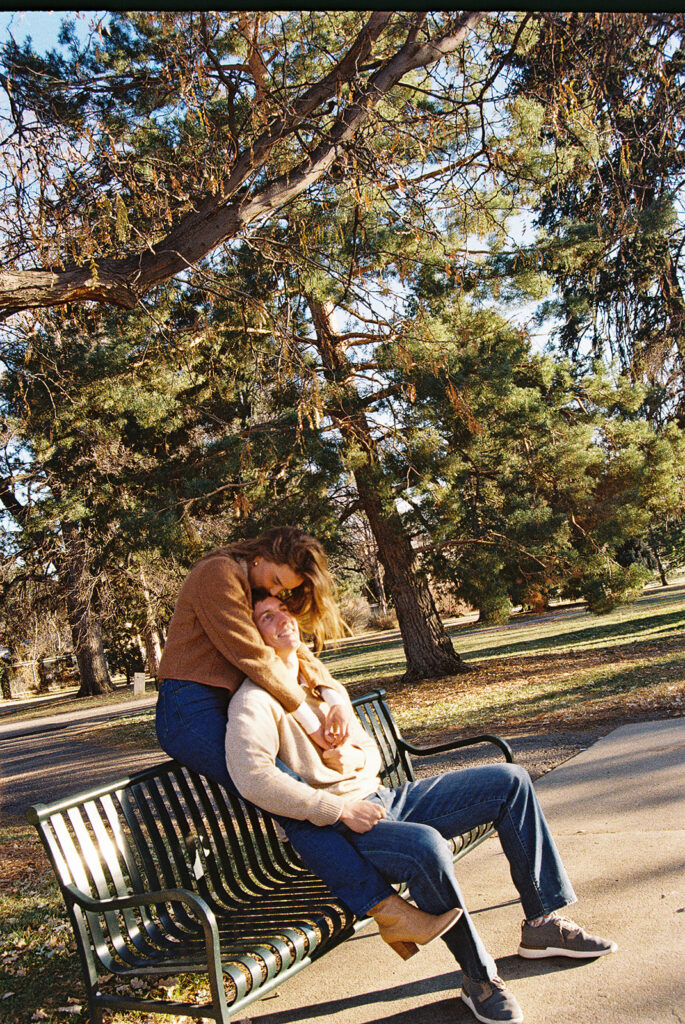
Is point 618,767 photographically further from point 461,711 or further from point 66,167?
point 66,167

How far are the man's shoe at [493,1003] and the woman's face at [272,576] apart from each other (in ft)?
4.99

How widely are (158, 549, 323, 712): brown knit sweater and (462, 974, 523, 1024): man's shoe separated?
1109mm

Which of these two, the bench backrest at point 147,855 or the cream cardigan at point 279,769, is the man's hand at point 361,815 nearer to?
the cream cardigan at point 279,769

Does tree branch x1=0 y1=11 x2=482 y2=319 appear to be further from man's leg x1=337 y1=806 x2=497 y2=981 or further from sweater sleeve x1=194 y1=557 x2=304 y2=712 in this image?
man's leg x1=337 y1=806 x2=497 y2=981

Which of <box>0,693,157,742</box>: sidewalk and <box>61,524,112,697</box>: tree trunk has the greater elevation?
<box>61,524,112,697</box>: tree trunk

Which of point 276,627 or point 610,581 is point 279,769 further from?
point 610,581

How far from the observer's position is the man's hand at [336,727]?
3.38m

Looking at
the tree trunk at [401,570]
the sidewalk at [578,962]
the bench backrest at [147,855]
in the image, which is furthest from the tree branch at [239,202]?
the tree trunk at [401,570]

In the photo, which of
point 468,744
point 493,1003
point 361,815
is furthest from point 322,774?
point 468,744

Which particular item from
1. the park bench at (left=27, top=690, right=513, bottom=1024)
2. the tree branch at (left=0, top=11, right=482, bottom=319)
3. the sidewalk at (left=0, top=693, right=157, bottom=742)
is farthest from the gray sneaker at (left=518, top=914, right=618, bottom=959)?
the sidewalk at (left=0, top=693, right=157, bottom=742)

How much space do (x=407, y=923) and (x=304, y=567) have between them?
134 centimetres

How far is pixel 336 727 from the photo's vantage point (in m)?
3.39

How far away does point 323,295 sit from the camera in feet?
39.1

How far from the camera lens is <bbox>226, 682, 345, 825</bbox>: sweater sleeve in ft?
9.97
